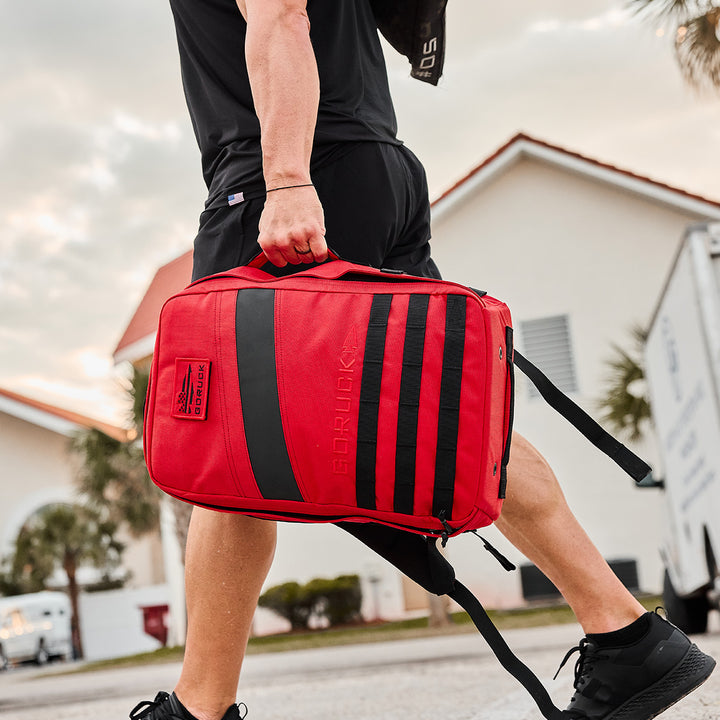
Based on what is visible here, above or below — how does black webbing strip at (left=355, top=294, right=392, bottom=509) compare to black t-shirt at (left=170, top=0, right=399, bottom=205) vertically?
below

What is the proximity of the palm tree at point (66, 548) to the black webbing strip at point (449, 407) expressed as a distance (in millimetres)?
16977

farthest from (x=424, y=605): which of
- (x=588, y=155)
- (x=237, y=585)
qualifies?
(x=237, y=585)

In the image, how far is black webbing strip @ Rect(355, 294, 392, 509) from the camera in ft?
5.33

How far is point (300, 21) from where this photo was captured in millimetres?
1779

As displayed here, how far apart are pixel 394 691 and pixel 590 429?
2.26m

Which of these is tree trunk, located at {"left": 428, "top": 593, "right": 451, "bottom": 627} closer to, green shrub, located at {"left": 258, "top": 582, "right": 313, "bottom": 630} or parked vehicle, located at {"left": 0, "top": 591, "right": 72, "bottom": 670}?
green shrub, located at {"left": 258, "top": 582, "right": 313, "bottom": 630}

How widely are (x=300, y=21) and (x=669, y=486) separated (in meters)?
5.09

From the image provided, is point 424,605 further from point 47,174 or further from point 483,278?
point 47,174

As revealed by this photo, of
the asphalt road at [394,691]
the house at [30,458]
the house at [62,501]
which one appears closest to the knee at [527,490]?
the asphalt road at [394,691]

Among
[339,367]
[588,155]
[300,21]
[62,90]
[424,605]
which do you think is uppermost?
[62,90]

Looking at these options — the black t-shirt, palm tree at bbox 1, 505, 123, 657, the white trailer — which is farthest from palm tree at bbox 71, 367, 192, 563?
the black t-shirt

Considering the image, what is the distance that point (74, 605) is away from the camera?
59.6ft

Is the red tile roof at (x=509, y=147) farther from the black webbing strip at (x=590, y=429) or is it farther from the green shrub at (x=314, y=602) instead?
the black webbing strip at (x=590, y=429)

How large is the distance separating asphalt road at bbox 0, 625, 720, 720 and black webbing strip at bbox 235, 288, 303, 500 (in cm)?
125
